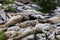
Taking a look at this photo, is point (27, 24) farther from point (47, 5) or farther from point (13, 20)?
point (47, 5)

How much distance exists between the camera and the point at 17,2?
768 cm

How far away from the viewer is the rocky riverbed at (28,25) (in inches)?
183

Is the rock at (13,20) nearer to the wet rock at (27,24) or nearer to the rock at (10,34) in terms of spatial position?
the wet rock at (27,24)

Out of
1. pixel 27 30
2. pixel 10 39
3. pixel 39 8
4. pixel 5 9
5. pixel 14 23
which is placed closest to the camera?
pixel 10 39

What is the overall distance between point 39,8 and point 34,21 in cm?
161

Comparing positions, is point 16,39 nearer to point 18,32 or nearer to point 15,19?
point 18,32

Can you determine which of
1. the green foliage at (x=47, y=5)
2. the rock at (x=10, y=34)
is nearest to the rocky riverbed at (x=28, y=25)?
the rock at (x=10, y=34)

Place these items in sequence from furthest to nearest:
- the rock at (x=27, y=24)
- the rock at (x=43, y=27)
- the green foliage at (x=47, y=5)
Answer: the green foliage at (x=47, y=5) < the rock at (x=27, y=24) < the rock at (x=43, y=27)

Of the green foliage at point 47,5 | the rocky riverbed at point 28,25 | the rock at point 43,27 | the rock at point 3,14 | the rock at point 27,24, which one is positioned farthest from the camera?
the green foliage at point 47,5

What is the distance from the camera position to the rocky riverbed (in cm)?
466

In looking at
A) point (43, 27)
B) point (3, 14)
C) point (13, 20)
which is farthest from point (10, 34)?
point (3, 14)

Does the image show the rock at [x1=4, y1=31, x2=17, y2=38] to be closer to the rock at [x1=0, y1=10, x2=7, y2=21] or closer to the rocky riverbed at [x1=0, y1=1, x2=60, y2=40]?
the rocky riverbed at [x1=0, y1=1, x2=60, y2=40]

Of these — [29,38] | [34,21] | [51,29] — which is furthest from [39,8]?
[29,38]

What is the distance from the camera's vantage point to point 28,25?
541 centimetres
